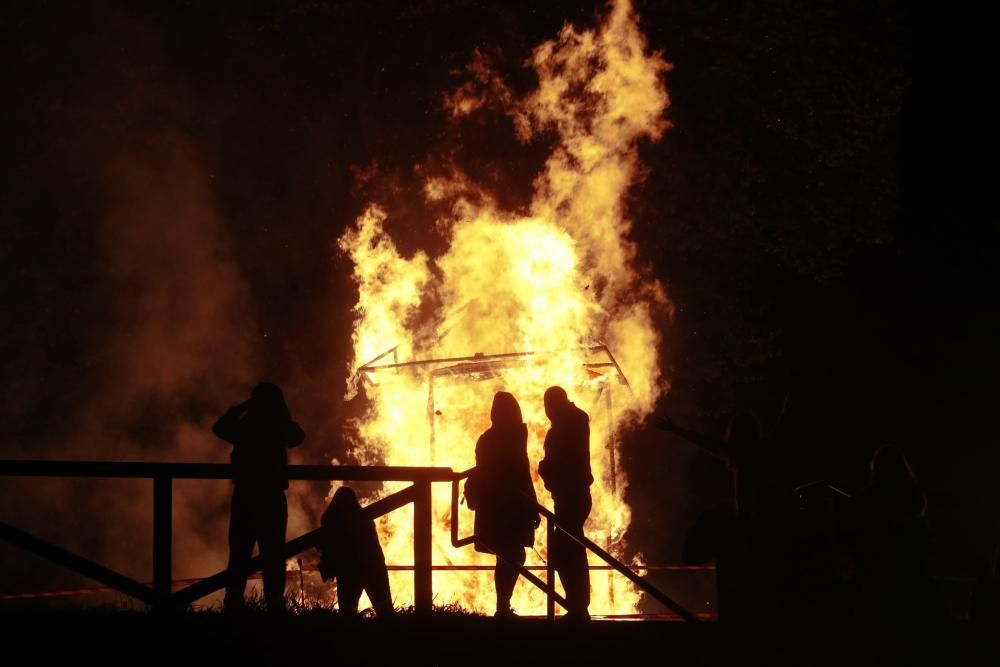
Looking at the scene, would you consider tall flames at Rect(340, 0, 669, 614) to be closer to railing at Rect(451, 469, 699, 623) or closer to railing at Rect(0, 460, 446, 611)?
railing at Rect(451, 469, 699, 623)

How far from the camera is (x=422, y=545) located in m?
7.23

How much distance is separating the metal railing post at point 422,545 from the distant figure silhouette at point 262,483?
94cm

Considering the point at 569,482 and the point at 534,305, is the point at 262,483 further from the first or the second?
the point at 534,305

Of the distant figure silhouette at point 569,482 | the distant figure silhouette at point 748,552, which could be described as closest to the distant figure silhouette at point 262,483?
the distant figure silhouette at point 569,482

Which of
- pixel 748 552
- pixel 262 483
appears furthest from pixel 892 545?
pixel 262 483

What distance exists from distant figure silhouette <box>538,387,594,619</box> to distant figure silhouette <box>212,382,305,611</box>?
204cm

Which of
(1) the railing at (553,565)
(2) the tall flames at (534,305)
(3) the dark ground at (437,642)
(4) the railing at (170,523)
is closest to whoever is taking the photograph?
(3) the dark ground at (437,642)

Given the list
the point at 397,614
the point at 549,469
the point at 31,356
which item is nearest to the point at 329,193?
the point at 31,356

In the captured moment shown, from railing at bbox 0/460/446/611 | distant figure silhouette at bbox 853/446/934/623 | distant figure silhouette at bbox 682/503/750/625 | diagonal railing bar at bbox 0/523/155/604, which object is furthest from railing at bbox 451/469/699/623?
diagonal railing bar at bbox 0/523/155/604

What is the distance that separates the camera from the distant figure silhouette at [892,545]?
247 inches

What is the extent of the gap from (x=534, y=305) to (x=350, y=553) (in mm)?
8436

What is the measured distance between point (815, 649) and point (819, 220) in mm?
13571

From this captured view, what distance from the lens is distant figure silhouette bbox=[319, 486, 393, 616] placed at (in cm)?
739

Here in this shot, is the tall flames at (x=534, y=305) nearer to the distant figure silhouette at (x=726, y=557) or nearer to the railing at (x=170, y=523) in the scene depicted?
the railing at (x=170, y=523)
